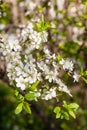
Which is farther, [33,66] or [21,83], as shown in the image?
[33,66]

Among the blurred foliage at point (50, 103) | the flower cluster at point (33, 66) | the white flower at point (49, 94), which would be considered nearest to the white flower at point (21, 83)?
the flower cluster at point (33, 66)

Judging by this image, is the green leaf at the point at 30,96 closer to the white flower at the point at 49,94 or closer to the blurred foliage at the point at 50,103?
the white flower at the point at 49,94

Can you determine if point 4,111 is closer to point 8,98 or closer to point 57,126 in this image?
point 8,98

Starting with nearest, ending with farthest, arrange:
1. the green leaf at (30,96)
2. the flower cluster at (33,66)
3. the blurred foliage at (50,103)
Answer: the green leaf at (30,96), the flower cluster at (33,66), the blurred foliage at (50,103)

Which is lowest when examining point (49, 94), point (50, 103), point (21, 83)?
point (50, 103)

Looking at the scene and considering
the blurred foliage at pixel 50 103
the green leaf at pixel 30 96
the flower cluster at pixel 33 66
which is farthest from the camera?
the blurred foliage at pixel 50 103

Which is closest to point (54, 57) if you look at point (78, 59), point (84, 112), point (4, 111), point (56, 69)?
point (56, 69)

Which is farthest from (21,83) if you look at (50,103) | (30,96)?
(50,103)

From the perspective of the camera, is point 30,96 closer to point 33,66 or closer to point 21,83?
point 21,83
